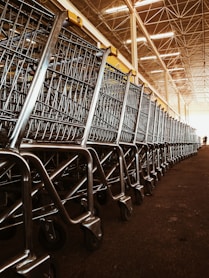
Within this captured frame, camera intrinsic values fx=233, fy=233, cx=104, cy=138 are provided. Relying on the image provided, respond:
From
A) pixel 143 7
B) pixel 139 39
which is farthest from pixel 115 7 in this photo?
pixel 139 39

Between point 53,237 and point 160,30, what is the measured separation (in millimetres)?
10587

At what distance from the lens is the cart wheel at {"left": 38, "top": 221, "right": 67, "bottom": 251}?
1142 mm

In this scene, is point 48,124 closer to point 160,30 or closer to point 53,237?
point 53,237

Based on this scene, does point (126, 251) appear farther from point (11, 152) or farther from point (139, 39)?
point (139, 39)

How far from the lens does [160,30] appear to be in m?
10.0

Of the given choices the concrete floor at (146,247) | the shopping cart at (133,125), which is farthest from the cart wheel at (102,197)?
the shopping cart at (133,125)

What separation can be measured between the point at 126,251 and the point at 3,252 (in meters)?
0.60

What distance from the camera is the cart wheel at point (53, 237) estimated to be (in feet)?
3.75

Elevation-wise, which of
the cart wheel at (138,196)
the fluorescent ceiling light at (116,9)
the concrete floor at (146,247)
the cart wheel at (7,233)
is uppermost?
the fluorescent ceiling light at (116,9)

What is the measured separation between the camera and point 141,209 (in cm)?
180

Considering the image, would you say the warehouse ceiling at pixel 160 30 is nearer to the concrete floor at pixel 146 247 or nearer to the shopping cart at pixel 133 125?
the shopping cart at pixel 133 125

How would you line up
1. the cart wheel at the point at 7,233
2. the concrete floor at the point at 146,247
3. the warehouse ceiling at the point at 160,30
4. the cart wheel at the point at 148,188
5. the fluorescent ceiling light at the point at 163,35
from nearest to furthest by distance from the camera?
the concrete floor at the point at 146,247
the cart wheel at the point at 7,233
the cart wheel at the point at 148,188
the warehouse ceiling at the point at 160,30
the fluorescent ceiling light at the point at 163,35

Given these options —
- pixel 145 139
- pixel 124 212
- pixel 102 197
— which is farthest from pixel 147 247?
pixel 145 139

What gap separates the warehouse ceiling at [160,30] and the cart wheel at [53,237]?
4.95m
